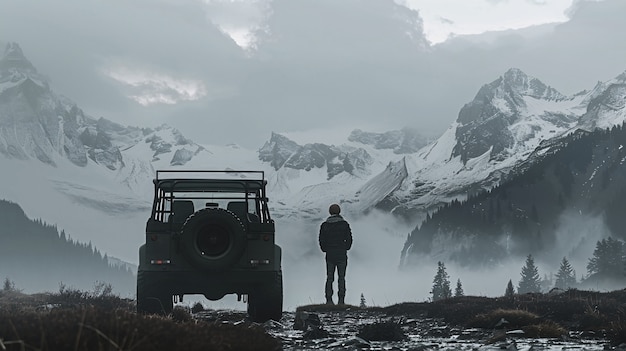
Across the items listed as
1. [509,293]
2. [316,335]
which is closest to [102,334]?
[316,335]

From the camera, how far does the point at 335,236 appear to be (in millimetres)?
21578

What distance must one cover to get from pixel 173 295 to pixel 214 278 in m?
1.13

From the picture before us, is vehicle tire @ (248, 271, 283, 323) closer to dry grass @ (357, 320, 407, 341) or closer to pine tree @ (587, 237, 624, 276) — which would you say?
dry grass @ (357, 320, 407, 341)

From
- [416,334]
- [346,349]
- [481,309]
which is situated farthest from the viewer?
[481,309]

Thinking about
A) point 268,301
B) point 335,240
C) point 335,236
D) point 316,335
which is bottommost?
point 316,335

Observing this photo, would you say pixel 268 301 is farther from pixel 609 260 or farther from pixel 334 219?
pixel 609 260

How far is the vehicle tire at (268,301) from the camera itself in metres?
14.3

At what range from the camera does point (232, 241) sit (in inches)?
524

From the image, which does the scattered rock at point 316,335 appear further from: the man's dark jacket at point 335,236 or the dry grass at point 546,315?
the man's dark jacket at point 335,236

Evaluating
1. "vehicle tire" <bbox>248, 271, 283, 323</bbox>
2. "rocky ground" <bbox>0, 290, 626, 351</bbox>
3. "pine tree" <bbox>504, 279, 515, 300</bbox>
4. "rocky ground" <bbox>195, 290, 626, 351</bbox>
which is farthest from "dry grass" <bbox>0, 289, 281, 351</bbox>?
"pine tree" <bbox>504, 279, 515, 300</bbox>

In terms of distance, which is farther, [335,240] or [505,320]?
[335,240]

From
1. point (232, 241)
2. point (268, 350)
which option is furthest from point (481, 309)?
point (268, 350)

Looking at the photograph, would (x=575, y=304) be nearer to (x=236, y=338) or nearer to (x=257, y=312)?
(x=257, y=312)

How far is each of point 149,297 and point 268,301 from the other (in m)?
2.34
